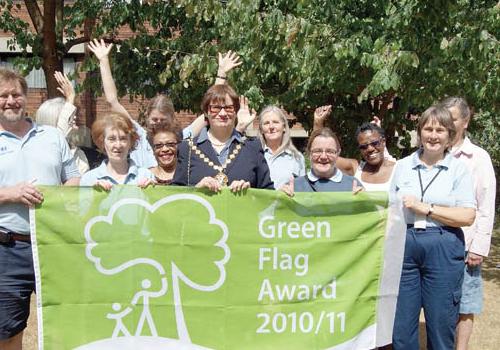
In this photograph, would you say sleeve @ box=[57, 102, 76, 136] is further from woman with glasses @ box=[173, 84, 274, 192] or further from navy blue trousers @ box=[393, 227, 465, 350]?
navy blue trousers @ box=[393, 227, 465, 350]

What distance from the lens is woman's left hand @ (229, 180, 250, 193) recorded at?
387 centimetres

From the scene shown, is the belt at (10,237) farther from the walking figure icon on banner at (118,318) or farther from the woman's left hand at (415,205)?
the woman's left hand at (415,205)

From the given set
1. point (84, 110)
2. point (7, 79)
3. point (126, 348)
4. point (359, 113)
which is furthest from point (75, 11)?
point (84, 110)

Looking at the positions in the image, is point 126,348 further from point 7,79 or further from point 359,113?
→ point 359,113

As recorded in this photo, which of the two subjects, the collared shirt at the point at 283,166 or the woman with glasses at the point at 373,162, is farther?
the collared shirt at the point at 283,166

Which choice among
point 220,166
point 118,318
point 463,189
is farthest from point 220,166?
point 463,189

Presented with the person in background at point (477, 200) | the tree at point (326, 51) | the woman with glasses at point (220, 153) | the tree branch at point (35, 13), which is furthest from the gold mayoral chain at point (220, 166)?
the tree branch at point (35, 13)

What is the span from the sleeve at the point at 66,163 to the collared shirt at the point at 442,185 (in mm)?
2119

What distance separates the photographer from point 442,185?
3867 mm

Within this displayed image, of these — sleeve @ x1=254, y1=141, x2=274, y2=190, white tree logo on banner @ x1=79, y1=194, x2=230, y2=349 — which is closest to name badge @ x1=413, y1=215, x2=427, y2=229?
sleeve @ x1=254, y1=141, x2=274, y2=190

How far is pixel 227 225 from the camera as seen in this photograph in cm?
398

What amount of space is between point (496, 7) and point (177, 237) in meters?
3.77

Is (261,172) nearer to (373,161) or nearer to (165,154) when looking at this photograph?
(165,154)

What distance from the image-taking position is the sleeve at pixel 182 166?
400 centimetres
